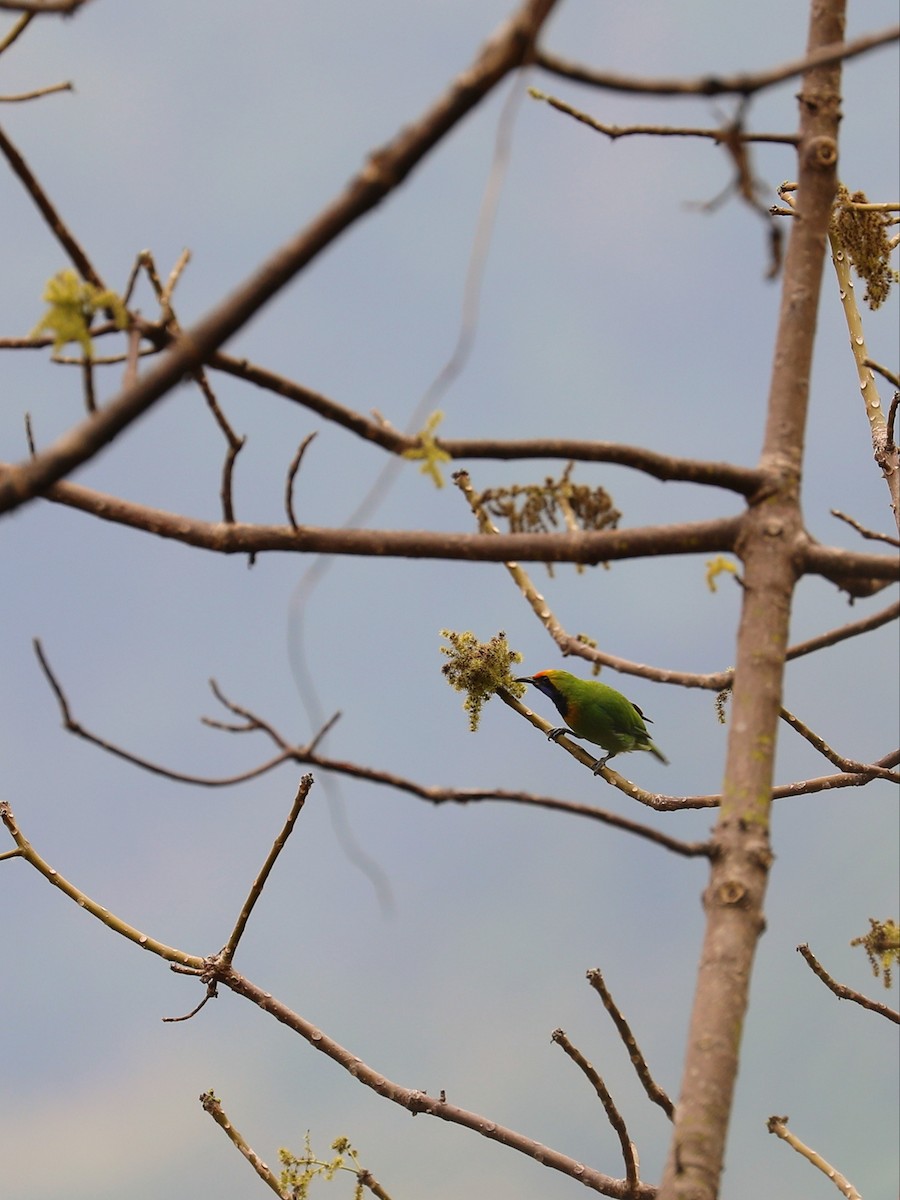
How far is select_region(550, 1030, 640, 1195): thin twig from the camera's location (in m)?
4.64

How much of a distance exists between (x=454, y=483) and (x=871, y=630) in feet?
6.99

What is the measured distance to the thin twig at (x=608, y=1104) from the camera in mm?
4637

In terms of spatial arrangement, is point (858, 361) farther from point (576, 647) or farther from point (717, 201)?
point (717, 201)

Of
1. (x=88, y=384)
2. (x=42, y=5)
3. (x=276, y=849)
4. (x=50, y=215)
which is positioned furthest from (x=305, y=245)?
(x=276, y=849)

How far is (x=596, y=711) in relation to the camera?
7535 millimetres

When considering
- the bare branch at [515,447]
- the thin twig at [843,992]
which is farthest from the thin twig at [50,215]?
the thin twig at [843,992]

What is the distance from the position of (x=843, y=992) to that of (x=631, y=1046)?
1.58 meters

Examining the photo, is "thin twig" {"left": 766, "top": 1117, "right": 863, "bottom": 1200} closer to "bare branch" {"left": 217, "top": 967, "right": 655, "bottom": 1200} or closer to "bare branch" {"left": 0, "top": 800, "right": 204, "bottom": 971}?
"bare branch" {"left": 217, "top": 967, "right": 655, "bottom": 1200}

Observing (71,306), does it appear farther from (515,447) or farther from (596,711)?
(596,711)

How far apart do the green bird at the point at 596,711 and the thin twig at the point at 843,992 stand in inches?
86.2

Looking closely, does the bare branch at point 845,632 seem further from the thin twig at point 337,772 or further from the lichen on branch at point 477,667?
the lichen on branch at point 477,667

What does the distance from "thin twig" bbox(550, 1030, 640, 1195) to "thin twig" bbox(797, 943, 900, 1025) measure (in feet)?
4.61

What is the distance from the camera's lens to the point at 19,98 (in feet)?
12.6

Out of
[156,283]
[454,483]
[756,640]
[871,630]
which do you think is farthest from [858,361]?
[156,283]
